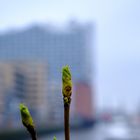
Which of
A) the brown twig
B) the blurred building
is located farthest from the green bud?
the blurred building

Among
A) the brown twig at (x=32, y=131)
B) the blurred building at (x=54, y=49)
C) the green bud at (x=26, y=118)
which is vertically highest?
the blurred building at (x=54, y=49)

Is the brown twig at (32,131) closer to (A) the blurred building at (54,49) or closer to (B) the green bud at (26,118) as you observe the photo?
(B) the green bud at (26,118)

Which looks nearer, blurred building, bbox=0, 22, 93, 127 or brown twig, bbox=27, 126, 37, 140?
brown twig, bbox=27, 126, 37, 140

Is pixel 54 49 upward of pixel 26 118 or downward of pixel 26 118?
upward

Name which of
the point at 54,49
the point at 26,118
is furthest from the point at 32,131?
the point at 54,49

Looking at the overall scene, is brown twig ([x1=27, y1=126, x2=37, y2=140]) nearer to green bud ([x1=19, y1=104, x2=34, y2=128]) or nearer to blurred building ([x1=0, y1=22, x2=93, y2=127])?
green bud ([x1=19, y1=104, x2=34, y2=128])

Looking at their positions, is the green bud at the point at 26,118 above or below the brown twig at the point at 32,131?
above

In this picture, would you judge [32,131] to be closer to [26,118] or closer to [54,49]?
[26,118]

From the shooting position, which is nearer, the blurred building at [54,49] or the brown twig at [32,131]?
the brown twig at [32,131]

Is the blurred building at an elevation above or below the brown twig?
above

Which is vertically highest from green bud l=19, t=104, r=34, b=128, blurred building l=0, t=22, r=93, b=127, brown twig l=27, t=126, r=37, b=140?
blurred building l=0, t=22, r=93, b=127

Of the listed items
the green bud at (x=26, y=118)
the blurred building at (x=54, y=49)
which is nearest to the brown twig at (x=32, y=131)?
the green bud at (x=26, y=118)

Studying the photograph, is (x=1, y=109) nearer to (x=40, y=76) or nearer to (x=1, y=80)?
(x=1, y=80)
